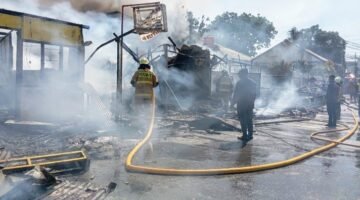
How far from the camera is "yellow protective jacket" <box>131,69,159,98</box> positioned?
9.70 metres

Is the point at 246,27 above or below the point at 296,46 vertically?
above

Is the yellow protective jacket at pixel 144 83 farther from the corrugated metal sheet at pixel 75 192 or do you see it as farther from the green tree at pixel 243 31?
the green tree at pixel 243 31

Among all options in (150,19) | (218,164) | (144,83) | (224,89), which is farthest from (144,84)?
(224,89)

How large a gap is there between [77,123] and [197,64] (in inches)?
312

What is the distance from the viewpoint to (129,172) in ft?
19.0

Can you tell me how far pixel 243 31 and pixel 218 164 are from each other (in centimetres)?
5907

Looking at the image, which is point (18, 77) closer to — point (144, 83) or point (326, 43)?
point (144, 83)

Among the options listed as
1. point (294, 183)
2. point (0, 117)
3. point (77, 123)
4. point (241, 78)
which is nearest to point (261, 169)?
point (294, 183)

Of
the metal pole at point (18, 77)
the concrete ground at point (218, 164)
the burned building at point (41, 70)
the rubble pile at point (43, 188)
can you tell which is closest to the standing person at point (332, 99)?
the concrete ground at point (218, 164)

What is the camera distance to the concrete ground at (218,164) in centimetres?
503

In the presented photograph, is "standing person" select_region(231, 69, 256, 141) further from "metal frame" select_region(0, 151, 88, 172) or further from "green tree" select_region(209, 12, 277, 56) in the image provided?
"green tree" select_region(209, 12, 277, 56)

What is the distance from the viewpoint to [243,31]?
208 ft

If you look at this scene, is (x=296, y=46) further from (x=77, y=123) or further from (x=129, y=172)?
(x=129, y=172)

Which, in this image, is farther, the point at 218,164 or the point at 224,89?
the point at 224,89
